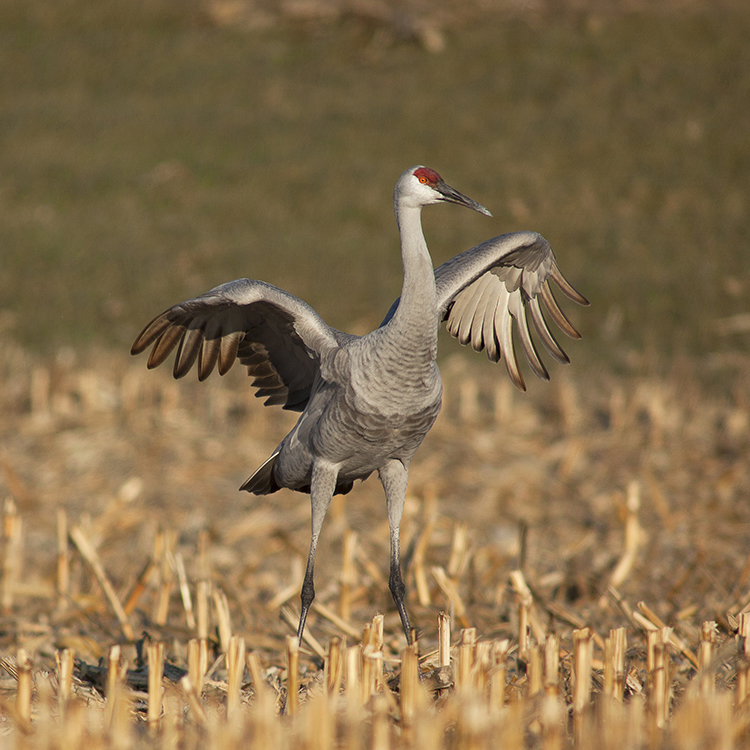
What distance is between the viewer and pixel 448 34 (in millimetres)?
20906

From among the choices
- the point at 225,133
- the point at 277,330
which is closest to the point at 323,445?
the point at 277,330

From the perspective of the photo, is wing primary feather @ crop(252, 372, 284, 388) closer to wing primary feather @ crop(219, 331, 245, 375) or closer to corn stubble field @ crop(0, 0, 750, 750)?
wing primary feather @ crop(219, 331, 245, 375)

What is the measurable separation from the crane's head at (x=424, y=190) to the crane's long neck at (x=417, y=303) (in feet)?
0.28

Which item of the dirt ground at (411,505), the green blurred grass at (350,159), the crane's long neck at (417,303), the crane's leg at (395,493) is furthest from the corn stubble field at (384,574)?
the green blurred grass at (350,159)

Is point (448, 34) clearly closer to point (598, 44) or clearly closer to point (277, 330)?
point (598, 44)

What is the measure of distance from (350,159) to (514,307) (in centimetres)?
1279

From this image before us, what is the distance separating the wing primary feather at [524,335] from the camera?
184 inches

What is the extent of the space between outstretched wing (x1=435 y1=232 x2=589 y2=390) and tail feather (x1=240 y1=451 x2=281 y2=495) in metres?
1.21

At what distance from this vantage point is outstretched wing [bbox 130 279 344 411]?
→ 13.1 ft

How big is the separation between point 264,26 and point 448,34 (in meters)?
4.47

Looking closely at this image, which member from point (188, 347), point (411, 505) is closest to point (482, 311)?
point (188, 347)

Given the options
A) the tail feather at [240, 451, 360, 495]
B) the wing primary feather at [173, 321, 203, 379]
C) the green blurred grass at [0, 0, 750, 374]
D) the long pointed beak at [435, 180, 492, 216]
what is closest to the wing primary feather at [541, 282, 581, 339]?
the long pointed beak at [435, 180, 492, 216]

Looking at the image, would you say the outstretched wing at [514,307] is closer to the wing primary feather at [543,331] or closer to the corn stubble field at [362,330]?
the wing primary feather at [543,331]

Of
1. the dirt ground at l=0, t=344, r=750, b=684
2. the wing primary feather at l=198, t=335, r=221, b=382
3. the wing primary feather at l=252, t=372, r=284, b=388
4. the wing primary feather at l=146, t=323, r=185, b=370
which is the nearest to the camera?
the wing primary feather at l=146, t=323, r=185, b=370
